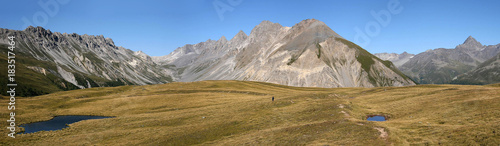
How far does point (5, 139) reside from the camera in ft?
144

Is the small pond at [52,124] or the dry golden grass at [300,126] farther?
the small pond at [52,124]

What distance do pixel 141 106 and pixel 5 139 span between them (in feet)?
129

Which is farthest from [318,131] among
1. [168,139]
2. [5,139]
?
[5,139]

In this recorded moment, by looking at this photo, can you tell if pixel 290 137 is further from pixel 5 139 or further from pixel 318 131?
pixel 5 139

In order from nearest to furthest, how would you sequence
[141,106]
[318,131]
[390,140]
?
[390,140]
[318,131]
[141,106]

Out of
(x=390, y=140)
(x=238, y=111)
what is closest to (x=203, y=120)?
(x=238, y=111)

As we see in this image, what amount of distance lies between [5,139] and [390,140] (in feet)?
181

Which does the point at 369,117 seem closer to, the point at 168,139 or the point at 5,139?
the point at 168,139

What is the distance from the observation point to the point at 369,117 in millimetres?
51219

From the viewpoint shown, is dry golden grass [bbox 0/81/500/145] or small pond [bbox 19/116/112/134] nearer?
dry golden grass [bbox 0/81/500/145]

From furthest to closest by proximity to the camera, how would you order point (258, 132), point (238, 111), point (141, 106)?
1. point (141, 106)
2. point (238, 111)
3. point (258, 132)

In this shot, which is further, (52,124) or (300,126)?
(52,124)

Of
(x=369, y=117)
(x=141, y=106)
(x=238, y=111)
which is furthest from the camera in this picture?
(x=141, y=106)

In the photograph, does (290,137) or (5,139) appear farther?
(5,139)
